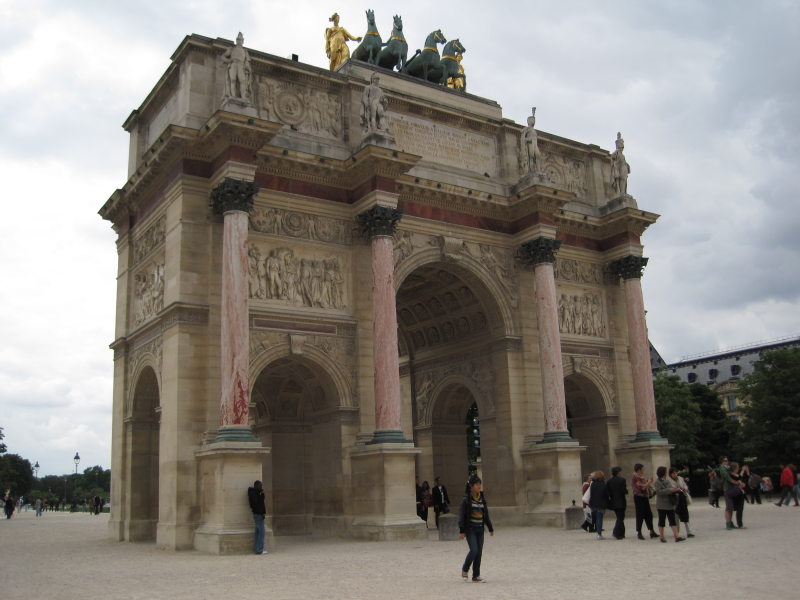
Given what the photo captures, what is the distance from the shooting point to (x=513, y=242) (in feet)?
97.2

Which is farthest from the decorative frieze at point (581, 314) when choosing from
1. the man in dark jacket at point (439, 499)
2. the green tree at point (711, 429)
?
the green tree at point (711, 429)

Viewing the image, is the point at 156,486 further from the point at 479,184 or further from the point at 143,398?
the point at 479,184

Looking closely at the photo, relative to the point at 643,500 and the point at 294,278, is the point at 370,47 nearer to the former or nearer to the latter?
the point at 294,278

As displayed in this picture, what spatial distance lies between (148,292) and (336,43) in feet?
37.4

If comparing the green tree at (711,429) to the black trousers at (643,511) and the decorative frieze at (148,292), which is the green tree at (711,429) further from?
the decorative frieze at (148,292)

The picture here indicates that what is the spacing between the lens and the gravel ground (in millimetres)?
11398

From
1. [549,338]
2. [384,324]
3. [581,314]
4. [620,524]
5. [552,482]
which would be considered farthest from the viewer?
[581,314]

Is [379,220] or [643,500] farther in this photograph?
[379,220]

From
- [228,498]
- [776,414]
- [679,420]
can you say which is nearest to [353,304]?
A: [228,498]

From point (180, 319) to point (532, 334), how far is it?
1230cm

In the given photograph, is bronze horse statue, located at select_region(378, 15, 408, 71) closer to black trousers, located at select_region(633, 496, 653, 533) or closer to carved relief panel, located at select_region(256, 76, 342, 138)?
carved relief panel, located at select_region(256, 76, 342, 138)

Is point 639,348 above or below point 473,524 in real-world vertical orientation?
above

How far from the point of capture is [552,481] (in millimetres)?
26312

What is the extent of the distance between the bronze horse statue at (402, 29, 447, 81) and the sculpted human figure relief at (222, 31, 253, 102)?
8615mm
